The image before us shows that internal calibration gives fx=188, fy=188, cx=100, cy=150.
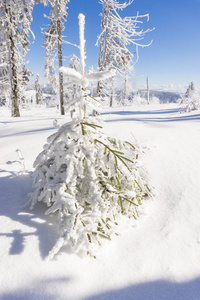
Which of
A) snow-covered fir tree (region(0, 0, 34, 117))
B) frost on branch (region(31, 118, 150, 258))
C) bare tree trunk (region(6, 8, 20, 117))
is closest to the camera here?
frost on branch (region(31, 118, 150, 258))

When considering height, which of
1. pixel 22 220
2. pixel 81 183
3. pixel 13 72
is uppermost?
pixel 13 72

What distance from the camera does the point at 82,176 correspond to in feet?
6.37

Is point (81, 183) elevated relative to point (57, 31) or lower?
lower

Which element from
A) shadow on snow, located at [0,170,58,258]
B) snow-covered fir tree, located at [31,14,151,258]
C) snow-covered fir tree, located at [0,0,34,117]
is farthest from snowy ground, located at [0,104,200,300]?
snow-covered fir tree, located at [0,0,34,117]

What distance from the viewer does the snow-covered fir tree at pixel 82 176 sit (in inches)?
69.9

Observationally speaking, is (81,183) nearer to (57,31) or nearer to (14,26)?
(14,26)

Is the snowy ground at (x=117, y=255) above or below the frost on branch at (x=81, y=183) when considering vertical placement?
below

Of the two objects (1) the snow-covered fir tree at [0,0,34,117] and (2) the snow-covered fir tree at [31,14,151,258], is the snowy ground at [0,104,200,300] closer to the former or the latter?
(2) the snow-covered fir tree at [31,14,151,258]

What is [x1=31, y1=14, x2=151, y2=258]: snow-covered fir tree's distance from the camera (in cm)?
177

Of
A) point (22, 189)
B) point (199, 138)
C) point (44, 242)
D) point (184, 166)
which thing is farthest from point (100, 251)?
point (199, 138)

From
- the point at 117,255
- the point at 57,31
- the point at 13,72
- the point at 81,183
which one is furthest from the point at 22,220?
the point at 57,31

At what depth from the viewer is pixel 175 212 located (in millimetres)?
2490

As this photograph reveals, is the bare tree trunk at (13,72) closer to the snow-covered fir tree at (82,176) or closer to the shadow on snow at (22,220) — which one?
the shadow on snow at (22,220)

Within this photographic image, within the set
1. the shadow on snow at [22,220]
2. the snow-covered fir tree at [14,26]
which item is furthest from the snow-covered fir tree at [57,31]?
the shadow on snow at [22,220]
